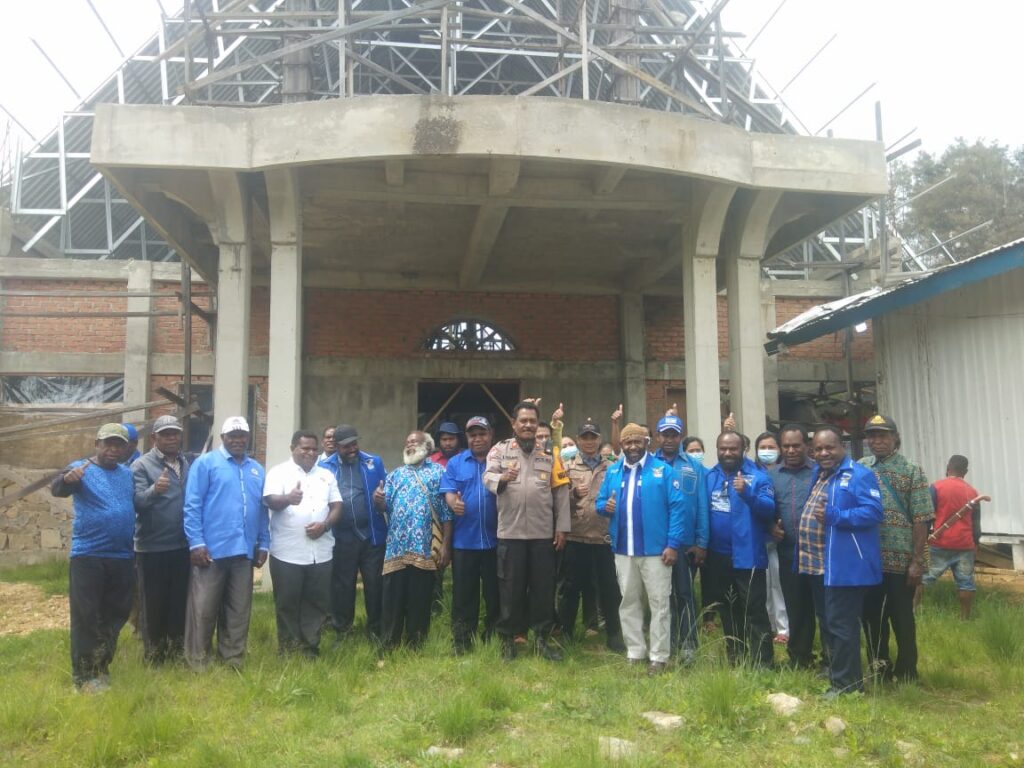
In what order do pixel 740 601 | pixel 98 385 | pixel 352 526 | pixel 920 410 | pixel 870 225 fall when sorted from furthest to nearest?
pixel 870 225
pixel 98 385
pixel 920 410
pixel 352 526
pixel 740 601

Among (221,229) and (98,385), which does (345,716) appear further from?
(98,385)

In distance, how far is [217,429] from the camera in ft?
25.5

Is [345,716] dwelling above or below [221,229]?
below

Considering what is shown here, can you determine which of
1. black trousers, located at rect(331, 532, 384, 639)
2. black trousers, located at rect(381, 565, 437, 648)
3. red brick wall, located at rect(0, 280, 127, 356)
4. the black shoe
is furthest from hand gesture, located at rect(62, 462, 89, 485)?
red brick wall, located at rect(0, 280, 127, 356)

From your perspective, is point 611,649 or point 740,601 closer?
point 740,601

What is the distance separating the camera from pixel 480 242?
979 centimetres

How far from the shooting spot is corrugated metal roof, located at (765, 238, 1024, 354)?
Result: 7.55 metres

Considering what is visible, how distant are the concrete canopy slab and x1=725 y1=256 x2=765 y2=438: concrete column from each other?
73 cm

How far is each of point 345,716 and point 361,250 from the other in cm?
738

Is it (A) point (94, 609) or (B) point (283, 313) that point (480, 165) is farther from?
(A) point (94, 609)

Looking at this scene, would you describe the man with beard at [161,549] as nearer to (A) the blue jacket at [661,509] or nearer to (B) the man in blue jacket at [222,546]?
(B) the man in blue jacket at [222,546]

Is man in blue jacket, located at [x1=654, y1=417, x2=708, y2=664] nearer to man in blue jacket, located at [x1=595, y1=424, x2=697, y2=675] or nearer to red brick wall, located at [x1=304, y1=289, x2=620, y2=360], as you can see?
man in blue jacket, located at [x1=595, y1=424, x2=697, y2=675]

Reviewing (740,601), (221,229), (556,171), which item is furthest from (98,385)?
(740,601)

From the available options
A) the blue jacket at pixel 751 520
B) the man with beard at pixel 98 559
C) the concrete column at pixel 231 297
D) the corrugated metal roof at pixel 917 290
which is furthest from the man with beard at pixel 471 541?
the corrugated metal roof at pixel 917 290
